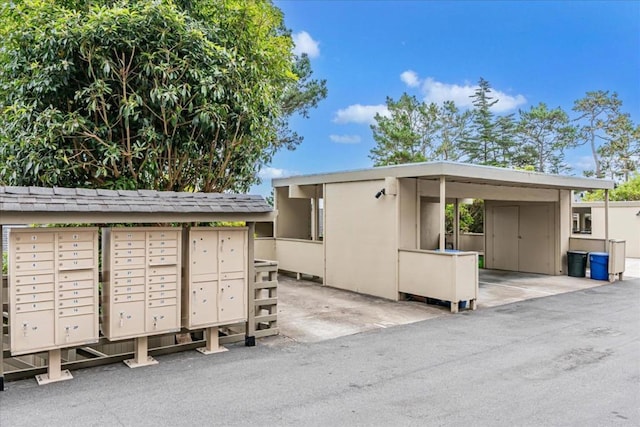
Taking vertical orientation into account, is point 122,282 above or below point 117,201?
below

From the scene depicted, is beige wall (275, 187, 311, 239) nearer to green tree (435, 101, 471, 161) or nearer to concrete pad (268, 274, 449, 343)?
concrete pad (268, 274, 449, 343)

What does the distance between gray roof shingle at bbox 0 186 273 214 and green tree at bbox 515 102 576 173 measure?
29530 mm

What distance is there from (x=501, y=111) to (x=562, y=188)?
20.8 m

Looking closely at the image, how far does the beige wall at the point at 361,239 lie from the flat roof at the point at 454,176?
0.62 ft

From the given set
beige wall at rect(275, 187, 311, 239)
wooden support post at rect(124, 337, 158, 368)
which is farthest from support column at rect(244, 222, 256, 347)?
beige wall at rect(275, 187, 311, 239)

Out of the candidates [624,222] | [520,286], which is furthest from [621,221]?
[520,286]

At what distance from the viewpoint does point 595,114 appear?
104ft

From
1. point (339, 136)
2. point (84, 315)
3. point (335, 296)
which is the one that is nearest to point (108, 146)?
point (84, 315)

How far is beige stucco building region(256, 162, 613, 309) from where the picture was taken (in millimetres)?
7949

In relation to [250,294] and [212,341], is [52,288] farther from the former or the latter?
[250,294]

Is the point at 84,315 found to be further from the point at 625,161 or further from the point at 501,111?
the point at 625,161

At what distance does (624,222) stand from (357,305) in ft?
50.6

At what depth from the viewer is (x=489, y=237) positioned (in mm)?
13477

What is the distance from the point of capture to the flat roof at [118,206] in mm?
4047
